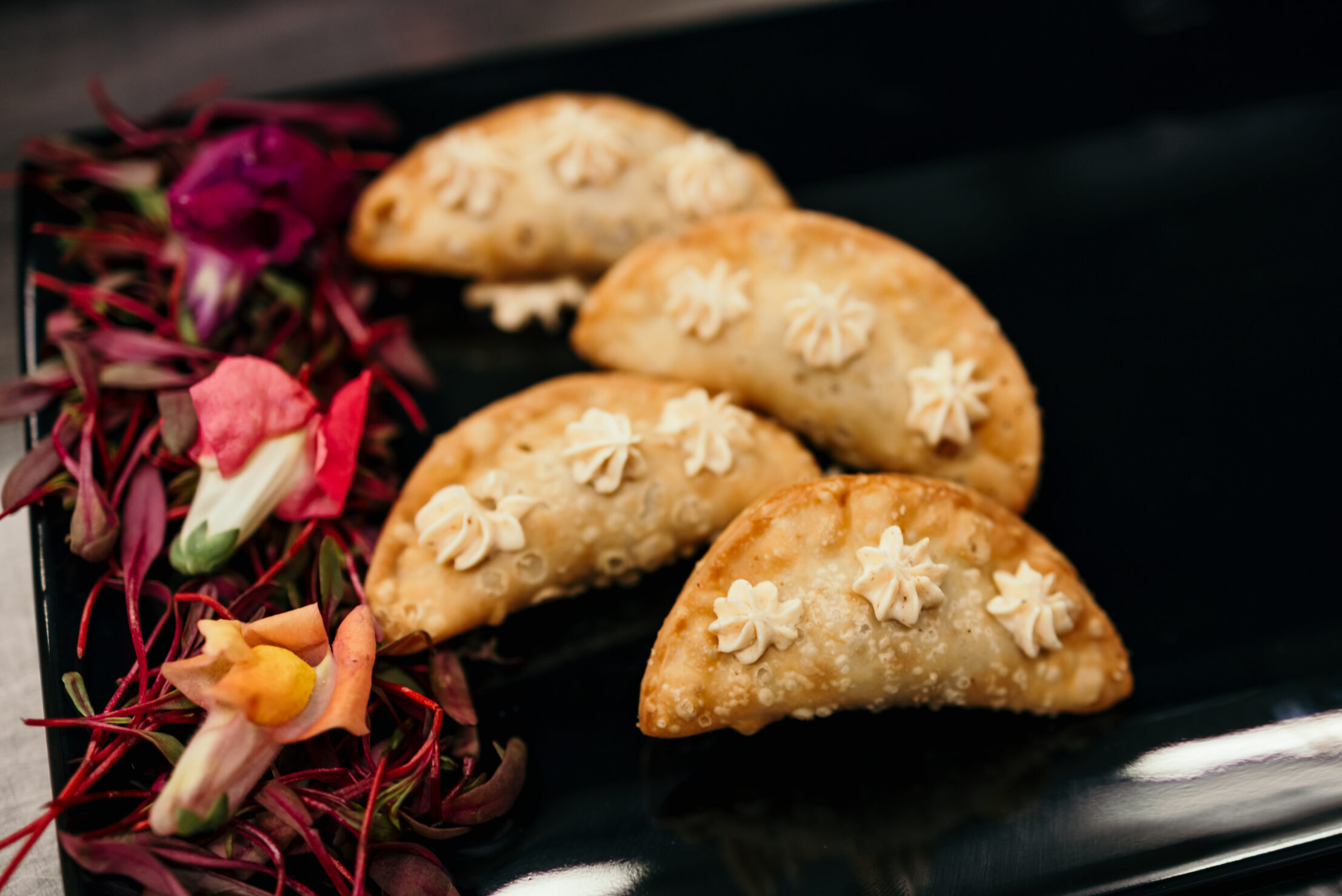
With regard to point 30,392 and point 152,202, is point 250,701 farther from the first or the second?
point 152,202

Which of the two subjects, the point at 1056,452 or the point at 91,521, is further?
the point at 1056,452

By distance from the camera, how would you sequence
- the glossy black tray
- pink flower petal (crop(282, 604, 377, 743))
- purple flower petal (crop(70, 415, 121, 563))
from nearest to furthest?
pink flower petal (crop(282, 604, 377, 743)) → the glossy black tray → purple flower petal (crop(70, 415, 121, 563))

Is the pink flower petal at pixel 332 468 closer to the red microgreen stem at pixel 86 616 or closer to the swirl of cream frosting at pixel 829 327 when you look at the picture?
the red microgreen stem at pixel 86 616

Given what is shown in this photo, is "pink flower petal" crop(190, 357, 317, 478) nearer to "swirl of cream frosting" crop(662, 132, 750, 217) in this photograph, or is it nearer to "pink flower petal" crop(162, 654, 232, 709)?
"pink flower petal" crop(162, 654, 232, 709)

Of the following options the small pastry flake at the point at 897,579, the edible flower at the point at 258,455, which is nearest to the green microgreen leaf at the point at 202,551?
the edible flower at the point at 258,455

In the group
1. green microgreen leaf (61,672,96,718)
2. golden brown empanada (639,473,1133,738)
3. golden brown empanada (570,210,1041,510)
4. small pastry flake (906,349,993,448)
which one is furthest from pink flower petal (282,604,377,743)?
small pastry flake (906,349,993,448)

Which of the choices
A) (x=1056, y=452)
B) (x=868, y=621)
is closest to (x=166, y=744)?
(x=868, y=621)
